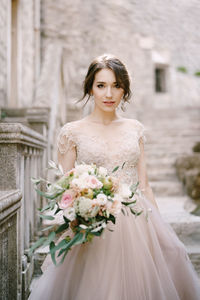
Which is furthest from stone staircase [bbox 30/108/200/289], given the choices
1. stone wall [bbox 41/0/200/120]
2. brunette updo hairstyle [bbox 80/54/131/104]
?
stone wall [bbox 41/0/200/120]

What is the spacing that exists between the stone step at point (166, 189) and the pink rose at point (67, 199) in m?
3.61

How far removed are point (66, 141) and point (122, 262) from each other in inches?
32.5

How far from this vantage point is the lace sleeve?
2055mm

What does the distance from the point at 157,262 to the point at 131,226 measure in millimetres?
244

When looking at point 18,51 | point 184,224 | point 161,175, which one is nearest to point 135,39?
point 18,51

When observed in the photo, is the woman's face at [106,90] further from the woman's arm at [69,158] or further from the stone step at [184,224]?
the stone step at [184,224]

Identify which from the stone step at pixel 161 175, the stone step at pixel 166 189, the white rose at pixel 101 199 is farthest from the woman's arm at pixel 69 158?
the stone step at pixel 161 175

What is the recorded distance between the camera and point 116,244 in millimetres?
1702

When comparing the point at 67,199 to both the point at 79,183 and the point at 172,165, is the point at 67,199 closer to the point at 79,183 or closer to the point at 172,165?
the point at 79,183

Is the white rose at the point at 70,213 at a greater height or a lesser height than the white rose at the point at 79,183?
lesser

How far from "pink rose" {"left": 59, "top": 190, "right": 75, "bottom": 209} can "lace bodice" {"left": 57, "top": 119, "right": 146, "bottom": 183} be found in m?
0.53

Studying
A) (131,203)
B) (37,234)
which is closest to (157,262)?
(131,203)

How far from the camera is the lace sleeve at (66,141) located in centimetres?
205

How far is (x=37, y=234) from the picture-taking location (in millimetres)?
2904
